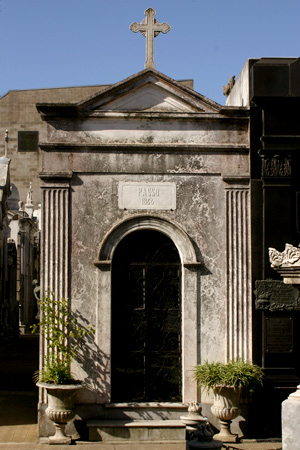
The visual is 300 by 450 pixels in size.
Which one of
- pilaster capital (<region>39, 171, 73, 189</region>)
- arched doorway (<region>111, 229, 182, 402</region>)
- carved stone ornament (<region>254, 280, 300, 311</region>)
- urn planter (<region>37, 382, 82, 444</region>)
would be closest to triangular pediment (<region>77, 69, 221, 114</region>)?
pilaster capital (<region>39, 171, 73, 189</region>)

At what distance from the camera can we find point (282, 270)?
8.78 metres

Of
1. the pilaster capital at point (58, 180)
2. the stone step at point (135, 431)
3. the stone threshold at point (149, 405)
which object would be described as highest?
the pilaster capital at point (58, 180)

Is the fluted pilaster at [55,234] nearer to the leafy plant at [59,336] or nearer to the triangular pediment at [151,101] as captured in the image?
the leafy plant at [59,336]

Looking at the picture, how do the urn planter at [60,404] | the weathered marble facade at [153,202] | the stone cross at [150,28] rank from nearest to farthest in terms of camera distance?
the urn planter at [60,404] < the weathered marble facade at [153,202] < the stone cross at [150,28]

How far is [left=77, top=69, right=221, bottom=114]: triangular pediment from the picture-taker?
11.3 m

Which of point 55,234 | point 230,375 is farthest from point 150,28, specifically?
point 230,375

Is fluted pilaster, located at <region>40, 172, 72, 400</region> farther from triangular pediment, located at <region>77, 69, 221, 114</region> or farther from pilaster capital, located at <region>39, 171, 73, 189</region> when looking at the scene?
triangular pediment, located at <region>77, 69, 221, 114</region>

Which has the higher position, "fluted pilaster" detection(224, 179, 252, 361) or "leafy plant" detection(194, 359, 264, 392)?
"fluted pilaster" detection(224, 179, 252, 361)

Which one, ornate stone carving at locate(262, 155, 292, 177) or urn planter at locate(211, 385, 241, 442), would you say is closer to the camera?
urn planter at locate(211, 385, 241, 442)

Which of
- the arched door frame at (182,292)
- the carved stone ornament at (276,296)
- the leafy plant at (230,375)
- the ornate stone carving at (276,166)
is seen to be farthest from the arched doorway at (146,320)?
the ornate stone carving at (276,166)

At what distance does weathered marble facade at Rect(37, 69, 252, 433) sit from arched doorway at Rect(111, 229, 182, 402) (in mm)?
176

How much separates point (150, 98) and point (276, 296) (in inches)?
148

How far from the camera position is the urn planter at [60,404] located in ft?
33.8

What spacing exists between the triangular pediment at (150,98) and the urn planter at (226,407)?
4.39m
